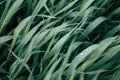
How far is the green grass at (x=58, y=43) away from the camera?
129cm

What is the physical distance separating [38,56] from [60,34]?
136mm

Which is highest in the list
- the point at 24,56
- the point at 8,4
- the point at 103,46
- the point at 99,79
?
the point at 8,4

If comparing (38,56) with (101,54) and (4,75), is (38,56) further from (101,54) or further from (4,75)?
(101,54)

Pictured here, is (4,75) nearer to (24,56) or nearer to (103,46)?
(24,56)

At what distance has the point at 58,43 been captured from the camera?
51.5 inches

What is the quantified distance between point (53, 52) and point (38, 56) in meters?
0.12

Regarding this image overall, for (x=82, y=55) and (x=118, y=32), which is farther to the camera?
(x=118, y=32)

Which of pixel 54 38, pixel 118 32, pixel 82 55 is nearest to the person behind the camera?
pixel 82 55

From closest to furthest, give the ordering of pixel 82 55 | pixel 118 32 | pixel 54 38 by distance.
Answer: pixel 82 55 < pixel 54 38 < pixel 118 32

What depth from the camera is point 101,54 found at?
1.36 metres

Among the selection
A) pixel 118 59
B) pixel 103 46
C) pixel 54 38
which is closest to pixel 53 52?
pixel 54 38

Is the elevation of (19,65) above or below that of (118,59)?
above

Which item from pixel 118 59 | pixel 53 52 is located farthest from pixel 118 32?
pixel 53 52

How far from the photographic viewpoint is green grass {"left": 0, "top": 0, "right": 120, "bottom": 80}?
1.29 metres
